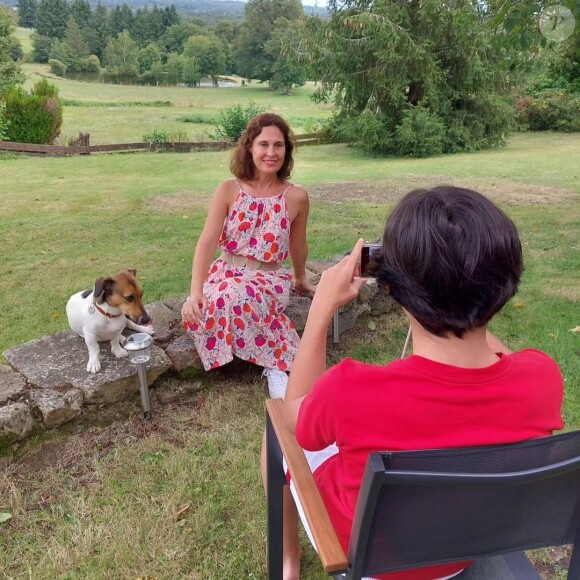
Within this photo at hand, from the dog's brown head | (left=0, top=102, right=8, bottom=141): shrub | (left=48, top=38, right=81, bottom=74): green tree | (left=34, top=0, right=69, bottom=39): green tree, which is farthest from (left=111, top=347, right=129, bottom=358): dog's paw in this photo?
(left=34, top=0, right=69, bottom=39): green tree

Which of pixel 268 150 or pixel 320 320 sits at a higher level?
pixel 268 150

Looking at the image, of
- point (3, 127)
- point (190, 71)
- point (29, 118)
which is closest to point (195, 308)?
point (29, 118)

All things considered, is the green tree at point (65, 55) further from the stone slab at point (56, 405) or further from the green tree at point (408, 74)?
the stone slab at point (56, 405)

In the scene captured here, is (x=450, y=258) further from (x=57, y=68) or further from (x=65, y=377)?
(x=57, y=68)

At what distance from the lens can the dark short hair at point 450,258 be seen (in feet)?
3.55

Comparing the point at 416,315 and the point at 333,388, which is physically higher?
the point at 416,315

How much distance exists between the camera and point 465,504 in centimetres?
108

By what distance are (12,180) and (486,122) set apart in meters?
14.3

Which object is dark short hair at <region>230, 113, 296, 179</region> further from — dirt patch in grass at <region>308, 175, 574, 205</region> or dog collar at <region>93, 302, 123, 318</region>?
dirt patch in grass at <region>308, 175, 574, 205</region>

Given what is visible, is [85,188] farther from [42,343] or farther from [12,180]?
[42,343]

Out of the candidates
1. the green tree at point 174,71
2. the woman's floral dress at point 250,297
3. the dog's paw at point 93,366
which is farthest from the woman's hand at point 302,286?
the green tree at point 174,71

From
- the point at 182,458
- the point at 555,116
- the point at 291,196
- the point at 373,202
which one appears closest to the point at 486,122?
the point at 555,116

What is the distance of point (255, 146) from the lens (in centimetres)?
322

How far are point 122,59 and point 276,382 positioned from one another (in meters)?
85.7
